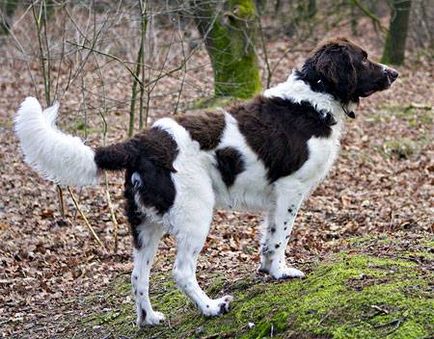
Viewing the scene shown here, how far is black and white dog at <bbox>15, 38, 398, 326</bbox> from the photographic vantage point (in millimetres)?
5824

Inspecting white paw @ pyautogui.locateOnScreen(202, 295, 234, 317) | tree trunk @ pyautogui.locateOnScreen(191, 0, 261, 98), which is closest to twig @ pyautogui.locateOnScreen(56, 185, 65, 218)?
white paw @ pyautogui.locateOnScreen(202, 295, 234, 317)

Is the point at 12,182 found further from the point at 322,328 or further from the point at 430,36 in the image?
the point at 430,36

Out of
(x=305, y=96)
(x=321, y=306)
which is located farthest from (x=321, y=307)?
(x=305, y=96)

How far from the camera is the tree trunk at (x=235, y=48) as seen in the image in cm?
1498

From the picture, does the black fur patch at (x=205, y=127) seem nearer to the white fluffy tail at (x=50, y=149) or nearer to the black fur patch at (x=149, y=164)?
the black fur patch at (x=149, y=164)

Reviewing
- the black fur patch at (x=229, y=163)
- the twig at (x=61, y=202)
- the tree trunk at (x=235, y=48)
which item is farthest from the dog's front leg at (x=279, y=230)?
the tree trunk at (x=235, y=48)

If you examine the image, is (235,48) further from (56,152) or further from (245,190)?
(56,152)

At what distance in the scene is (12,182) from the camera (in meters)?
11.9

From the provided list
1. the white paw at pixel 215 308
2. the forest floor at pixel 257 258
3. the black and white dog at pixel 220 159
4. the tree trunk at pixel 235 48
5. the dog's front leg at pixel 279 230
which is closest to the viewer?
the forest floor at pixel 257 258

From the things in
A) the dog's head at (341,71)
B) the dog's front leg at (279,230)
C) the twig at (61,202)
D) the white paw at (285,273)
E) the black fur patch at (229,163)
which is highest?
the dog's head at (341,71)

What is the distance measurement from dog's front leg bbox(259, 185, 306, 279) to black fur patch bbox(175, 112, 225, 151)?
684 mm

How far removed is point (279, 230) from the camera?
639 cm

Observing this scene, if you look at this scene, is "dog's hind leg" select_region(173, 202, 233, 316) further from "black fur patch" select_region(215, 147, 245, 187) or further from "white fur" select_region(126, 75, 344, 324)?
"black fur patch" select_region(215, 147, 245, 187)

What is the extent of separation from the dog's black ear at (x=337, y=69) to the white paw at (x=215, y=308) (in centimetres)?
201
